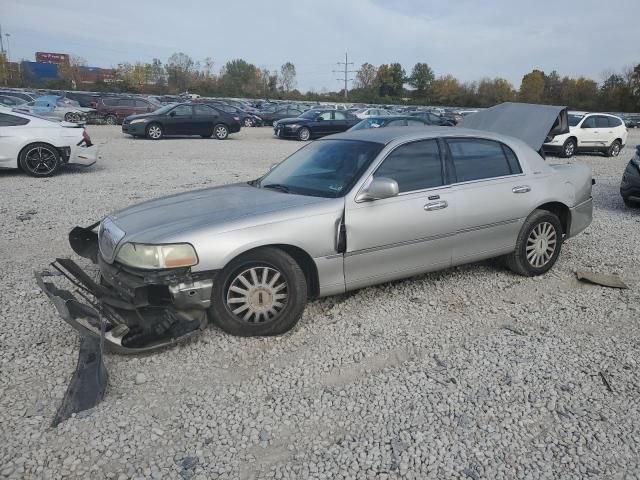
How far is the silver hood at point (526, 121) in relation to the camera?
6.91 m

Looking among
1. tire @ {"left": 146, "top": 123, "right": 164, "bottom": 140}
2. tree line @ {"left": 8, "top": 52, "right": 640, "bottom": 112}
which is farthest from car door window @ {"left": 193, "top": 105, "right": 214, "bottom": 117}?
tree line @ {"left": 8, "top": 52, "right": 640, "bottom": 112}

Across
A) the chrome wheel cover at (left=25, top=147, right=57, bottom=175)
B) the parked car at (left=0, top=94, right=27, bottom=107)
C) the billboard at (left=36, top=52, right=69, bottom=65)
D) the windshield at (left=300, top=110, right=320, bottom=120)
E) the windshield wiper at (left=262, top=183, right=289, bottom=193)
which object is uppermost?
the billboard at (left=36, top=52, right=69, bottom=65)

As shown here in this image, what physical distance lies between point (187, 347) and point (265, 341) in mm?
559

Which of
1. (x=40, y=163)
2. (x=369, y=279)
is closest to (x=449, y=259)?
(x=369, y=279)

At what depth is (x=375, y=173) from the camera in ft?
14.0

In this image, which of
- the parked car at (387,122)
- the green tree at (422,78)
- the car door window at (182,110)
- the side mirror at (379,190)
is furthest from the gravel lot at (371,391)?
Answer: the green tree at (422,78)

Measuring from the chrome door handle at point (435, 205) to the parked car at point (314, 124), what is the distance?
62.5 feet

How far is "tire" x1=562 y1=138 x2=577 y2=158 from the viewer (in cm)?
1780

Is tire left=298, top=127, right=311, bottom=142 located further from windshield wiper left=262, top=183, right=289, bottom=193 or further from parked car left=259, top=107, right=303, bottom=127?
windshield wiper left=262, top=183, right=289, bottom=193

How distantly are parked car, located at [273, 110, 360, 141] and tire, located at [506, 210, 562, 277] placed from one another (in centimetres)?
1849

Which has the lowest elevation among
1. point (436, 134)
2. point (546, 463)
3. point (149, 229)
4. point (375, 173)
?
point (546, 463)

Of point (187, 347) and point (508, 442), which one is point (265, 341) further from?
point (508, 442)

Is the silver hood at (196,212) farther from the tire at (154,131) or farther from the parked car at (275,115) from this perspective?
the parked car at (275,115)

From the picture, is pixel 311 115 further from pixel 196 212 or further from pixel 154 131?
pixel 196 212
